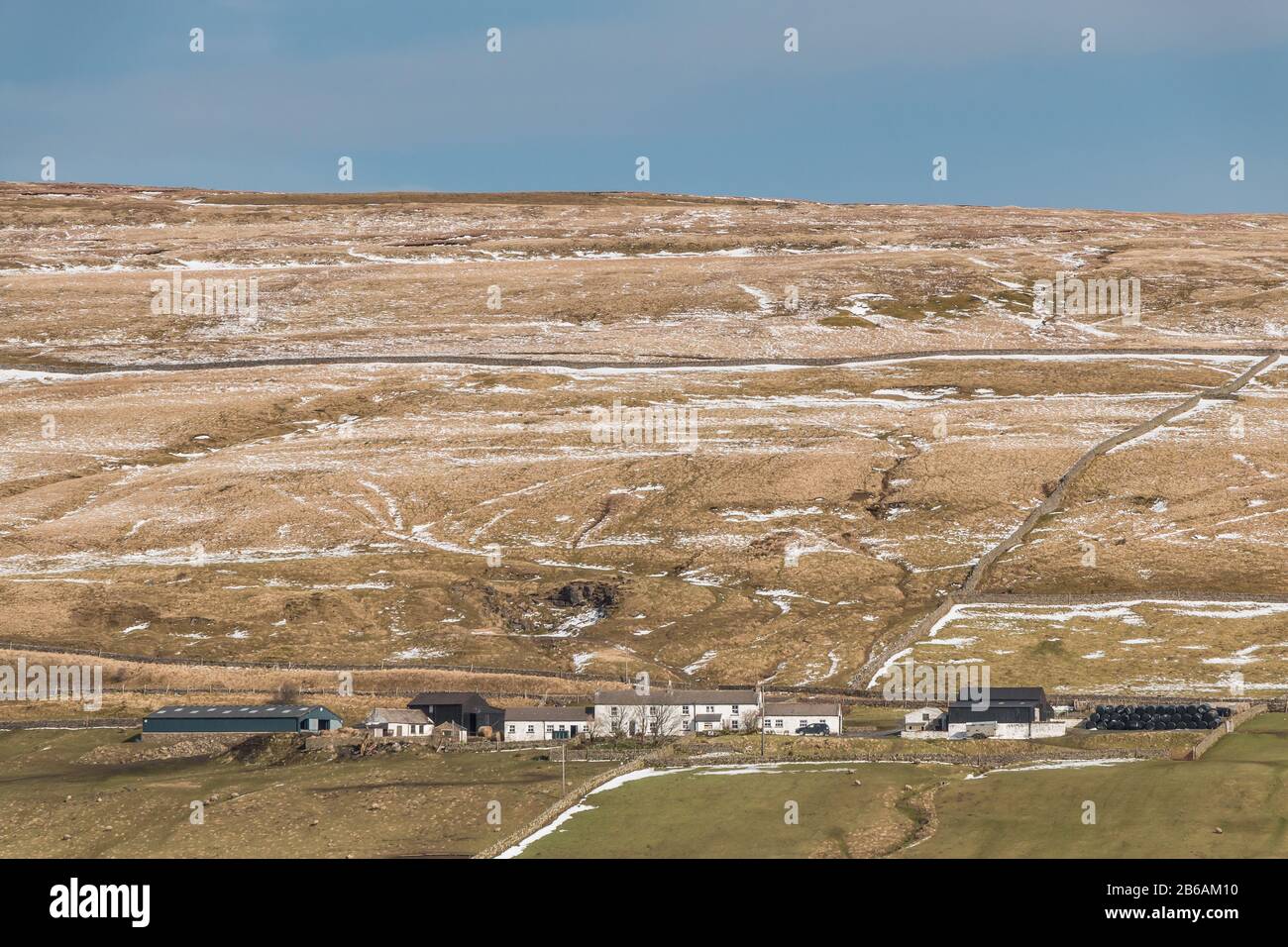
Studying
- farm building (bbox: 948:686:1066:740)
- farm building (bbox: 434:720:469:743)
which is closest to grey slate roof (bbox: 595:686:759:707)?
farm building (bbox: 434:720:469:743)

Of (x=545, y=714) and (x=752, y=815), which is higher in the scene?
(x=752, y=815)

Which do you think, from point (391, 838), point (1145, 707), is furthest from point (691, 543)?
point (391, 838)

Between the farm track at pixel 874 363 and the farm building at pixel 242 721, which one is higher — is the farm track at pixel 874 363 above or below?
above

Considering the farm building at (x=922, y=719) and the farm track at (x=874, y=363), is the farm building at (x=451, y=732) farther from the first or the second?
the farm building at (x=922, y=719)

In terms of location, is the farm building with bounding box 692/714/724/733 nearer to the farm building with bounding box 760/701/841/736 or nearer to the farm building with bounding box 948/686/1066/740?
the farm building with bounding box 760/701/841/736

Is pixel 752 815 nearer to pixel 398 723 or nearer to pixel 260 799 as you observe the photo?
pixel 260 799

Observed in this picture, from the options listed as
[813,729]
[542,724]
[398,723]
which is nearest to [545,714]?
[542,724]

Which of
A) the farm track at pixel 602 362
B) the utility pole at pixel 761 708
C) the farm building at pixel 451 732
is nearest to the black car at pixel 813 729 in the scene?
the utility pole at pixel 761 708
